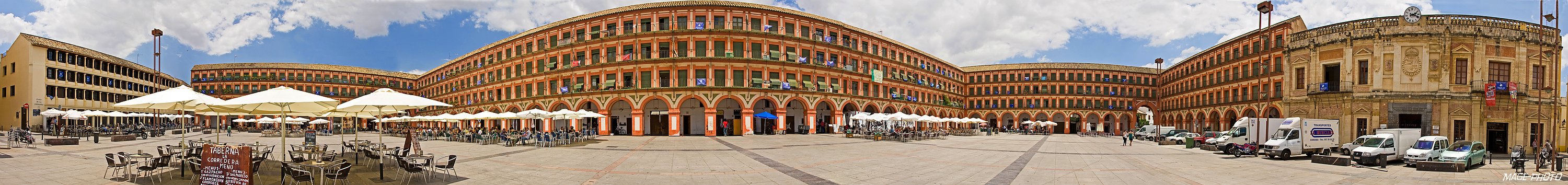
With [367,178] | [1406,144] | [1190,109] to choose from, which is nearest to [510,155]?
[367,178]

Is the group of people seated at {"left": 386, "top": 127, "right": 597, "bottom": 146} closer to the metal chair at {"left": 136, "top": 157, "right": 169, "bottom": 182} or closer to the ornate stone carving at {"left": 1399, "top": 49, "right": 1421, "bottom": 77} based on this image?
the metal chair at {"left": 136, "top": 157, "right": 169, "bottom": 182}

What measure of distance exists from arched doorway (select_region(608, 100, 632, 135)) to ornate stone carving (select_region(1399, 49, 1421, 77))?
39.9m

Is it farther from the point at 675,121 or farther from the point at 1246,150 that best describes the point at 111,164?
the point at 675,121

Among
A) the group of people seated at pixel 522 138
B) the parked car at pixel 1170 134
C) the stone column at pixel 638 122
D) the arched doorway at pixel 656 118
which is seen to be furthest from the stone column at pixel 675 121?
the parked car at pixel 1170 134

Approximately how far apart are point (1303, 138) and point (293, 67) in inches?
4132

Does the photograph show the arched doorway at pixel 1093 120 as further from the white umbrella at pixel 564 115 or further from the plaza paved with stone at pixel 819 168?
the white umbrella at pixel 564 115

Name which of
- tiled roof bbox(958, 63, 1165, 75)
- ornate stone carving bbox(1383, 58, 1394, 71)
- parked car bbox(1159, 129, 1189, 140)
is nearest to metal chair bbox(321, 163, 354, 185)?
ornate stone carving bbox(1383, 58, 1394, 71)

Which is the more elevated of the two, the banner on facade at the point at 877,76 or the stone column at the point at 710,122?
the banner on facade at the point at 877,76

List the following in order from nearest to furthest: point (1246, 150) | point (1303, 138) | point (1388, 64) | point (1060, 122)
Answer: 1. point (1246, 150)
2. point (1303, 138)
3. point (1388, 64)
4. point (1060, 122)

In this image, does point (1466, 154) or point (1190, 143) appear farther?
point (1190, 143)

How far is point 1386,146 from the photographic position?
22.3m

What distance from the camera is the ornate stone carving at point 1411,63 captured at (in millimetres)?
29625

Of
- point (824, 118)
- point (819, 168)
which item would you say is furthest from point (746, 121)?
point (819, 168)

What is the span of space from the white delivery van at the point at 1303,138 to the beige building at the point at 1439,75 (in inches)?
68.7
